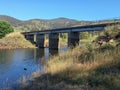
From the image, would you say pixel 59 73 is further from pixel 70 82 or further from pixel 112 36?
pixel 112 36

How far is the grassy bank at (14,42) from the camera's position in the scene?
9905cm

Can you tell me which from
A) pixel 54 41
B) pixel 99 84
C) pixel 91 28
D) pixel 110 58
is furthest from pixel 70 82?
pixel 54 41

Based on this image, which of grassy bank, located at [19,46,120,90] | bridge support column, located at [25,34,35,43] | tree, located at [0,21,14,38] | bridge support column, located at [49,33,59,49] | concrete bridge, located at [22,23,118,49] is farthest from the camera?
tree, located at [0,21,14,38]

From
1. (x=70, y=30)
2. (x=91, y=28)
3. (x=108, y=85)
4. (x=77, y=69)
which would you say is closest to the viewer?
(x=108, y=85)

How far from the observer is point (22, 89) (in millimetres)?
16656

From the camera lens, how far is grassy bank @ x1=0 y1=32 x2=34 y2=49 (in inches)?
3900

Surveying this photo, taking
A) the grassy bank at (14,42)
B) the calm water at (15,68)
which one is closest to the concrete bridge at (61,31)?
the grassy bank at (14,42)

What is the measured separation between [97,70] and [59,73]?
8.88ft

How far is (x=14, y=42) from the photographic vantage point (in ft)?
339

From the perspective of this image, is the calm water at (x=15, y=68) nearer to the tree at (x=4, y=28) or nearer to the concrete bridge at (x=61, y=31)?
the concrete bridge at (x=61, y=31)

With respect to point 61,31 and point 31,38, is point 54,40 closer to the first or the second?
point 61,31

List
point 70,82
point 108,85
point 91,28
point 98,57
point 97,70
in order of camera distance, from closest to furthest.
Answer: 1. point 108,85
2. point 70,82
3. point 97,70
4. point 98,57
5. point 91,28

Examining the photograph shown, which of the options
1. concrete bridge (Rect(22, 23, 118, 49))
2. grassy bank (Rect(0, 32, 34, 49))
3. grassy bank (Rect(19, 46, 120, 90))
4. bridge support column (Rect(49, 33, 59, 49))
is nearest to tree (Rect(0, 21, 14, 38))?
grassy bank (Rect(0, 32, 34, 49))

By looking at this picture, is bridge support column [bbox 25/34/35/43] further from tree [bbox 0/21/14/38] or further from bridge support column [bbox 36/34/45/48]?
tree [bbox 0/21/14/38]
